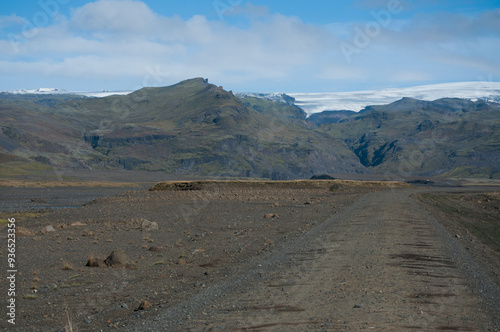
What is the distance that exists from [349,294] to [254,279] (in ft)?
11.1

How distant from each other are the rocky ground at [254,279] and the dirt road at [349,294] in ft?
0.12

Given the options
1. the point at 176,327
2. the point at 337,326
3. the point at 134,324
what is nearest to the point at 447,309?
the point at 337,326

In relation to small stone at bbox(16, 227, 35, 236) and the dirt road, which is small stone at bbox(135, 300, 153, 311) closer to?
the dirt road

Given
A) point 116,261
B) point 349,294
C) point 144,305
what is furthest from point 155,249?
point 349,294

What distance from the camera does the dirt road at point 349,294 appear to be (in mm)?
10055

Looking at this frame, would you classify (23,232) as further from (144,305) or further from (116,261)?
(144,305)

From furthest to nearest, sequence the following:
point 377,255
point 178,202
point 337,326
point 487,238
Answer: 1. point 178,202
2. point 487,238
3. point 377,255
4. point 337,326

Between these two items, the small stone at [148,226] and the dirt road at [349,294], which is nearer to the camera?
the dirt road at [349,294]

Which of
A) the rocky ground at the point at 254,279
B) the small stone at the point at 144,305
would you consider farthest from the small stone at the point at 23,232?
the small stone at the point at 144,305

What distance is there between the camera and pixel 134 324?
10430 mm

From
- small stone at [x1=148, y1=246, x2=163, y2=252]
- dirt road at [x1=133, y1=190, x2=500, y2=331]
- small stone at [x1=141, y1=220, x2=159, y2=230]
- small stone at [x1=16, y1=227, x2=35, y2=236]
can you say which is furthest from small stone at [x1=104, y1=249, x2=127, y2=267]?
small stone at [x1=141, y1=220, x2=159, y2=230]

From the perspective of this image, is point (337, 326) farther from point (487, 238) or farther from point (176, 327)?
point (487, 238)

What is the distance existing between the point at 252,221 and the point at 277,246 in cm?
1204

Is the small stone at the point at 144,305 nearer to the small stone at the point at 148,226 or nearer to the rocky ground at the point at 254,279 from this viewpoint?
the rocky ground at the point at 254,279
